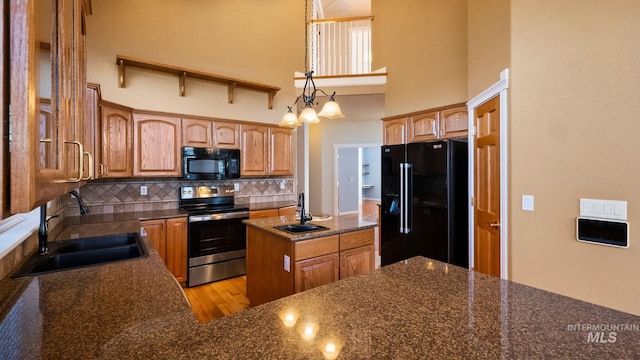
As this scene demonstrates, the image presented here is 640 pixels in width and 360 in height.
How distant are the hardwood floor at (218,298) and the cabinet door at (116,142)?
160 centimetres

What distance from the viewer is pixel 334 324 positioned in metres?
0.89

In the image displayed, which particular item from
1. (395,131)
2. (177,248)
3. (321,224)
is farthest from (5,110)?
(395,131)

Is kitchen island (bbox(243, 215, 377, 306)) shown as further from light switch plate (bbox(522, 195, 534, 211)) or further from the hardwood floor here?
light switch plate (bbox(522, 195, 534, 211))

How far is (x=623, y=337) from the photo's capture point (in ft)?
2.71

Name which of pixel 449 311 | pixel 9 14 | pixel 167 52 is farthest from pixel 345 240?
pixel 167 52

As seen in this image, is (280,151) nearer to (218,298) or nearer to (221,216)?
(221,216)

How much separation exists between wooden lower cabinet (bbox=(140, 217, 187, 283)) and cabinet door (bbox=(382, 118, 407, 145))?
3.09 meters

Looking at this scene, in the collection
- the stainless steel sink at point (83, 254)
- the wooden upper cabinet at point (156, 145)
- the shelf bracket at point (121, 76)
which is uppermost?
the shelf bracket at point (121, 76)

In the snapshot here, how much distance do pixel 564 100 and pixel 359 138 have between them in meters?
5.43

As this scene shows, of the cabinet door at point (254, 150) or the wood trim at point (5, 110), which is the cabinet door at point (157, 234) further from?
the wood trim at point (5, 110)

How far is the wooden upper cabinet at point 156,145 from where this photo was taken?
11.4ft

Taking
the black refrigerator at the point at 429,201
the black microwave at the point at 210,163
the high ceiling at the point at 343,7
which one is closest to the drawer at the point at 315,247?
the black refrigerator at the point at 429,201

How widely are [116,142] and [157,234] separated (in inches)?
45.1

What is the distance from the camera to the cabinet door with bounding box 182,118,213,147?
150 inches
